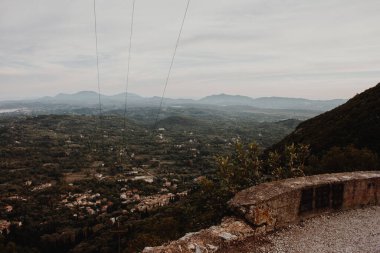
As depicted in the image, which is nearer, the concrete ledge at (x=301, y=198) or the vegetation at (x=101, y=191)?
the concrete ledge at (x=301, y=198)

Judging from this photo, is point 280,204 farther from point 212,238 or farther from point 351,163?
point 351,163

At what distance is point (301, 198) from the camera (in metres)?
8.02

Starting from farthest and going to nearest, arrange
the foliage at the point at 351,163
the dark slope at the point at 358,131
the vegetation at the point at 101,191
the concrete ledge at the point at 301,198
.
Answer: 1. the dark slope at the point at 358,131
2. the vegetation at the point at 101,191
3. the foliage at the point at 351,163
4. the concrete ledge at the point at 301,198

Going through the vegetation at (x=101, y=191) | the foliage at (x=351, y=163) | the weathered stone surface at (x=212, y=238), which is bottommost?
the vegetation at (x=101, y=191)

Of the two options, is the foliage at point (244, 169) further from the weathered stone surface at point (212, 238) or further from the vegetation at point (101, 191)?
the weathered stone surface at point (212, 238)

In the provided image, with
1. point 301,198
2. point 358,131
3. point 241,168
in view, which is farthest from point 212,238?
point 358,131

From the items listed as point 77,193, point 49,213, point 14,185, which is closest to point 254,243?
point 49,213

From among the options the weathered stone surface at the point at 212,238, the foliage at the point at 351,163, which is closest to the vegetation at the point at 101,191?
the weathered stone surface at the point at 212,238

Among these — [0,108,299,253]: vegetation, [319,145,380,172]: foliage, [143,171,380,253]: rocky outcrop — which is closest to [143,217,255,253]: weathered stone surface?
[143,171,380,253]: rocky outcrop

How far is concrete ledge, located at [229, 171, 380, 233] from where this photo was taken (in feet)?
24.1

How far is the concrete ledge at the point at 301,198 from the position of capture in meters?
7.34

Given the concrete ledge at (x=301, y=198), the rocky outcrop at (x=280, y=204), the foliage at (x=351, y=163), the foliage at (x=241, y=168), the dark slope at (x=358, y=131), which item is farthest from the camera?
the dark slope at (x=358, y=131)

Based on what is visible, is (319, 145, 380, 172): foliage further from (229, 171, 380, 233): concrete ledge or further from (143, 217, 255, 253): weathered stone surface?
(143, 217, 255, 253): weathered stone surface

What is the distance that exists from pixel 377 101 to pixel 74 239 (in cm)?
4791
